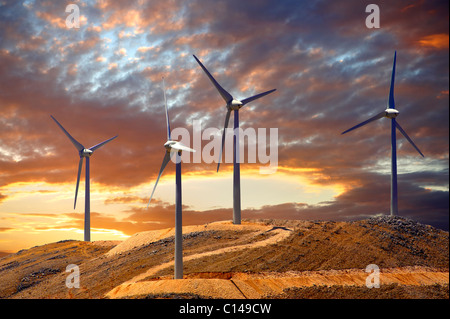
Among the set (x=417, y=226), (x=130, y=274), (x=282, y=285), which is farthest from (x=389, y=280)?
(x=130, y=274)

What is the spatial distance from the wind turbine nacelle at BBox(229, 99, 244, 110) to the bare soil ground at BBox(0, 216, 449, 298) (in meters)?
17.9

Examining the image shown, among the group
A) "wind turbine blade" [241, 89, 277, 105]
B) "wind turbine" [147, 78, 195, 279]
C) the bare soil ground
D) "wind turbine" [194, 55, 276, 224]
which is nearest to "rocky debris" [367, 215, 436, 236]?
the bare soil ground

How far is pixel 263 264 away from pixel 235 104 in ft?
84.9

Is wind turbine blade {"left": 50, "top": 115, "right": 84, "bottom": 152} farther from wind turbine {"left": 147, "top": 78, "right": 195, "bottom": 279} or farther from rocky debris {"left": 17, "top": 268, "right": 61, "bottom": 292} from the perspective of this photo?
wind turbine {"left": 147, "top": 78, "right": 195, "bottom": 279}

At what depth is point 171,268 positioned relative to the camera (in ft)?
155

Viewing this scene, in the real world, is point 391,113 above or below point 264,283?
above

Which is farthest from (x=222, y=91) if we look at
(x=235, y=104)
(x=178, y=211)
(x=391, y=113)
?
(x=391, y=113)

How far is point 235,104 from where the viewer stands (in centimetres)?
6325

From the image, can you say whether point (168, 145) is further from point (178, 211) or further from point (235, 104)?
point (235, 104)

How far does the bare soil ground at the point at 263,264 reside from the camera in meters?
42.8

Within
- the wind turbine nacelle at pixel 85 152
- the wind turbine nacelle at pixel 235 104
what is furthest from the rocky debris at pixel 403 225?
the wind turbine nacelle at pixel 85 152

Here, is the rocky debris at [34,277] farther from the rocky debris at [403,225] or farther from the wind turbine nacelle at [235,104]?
the rocky debris at [403,225]

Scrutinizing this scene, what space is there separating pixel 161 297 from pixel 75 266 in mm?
30406
